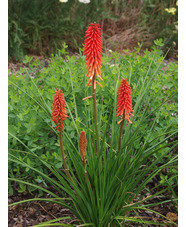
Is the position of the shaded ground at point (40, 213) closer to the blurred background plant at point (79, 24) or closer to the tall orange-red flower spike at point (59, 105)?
the tall orange-red flower spike at point (59, 105)

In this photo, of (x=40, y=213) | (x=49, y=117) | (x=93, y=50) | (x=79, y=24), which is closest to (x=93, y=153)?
(x=49, y=117)

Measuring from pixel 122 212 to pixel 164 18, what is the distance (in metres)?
6.86

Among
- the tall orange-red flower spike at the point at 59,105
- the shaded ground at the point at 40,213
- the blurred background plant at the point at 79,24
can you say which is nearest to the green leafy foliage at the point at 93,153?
the shaded ground at the point at 40,213

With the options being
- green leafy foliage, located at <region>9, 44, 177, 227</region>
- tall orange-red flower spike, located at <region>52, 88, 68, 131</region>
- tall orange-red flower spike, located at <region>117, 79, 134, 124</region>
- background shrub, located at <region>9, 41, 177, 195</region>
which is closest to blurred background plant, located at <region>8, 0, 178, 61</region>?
background shrub, located at <region>9, 41, 177, 195</region>

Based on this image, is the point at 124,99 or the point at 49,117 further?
the point at 49,117

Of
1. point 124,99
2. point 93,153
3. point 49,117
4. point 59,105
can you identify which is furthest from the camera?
point 49,117

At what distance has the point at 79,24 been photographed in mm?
6922

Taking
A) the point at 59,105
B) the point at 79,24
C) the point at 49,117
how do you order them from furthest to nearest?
the point at 79,24 < the point at 49,117 < the point at 59,105

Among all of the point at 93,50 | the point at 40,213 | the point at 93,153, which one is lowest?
the point at 40,213

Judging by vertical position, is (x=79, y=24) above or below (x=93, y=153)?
above

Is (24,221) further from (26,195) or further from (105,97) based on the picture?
(105,97)

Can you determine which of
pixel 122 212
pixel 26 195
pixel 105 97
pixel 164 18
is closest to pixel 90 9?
pixel 164 18

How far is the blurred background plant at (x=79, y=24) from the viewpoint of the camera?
6473 millimetres

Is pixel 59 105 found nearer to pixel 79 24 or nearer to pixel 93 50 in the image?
pixel 93 50
